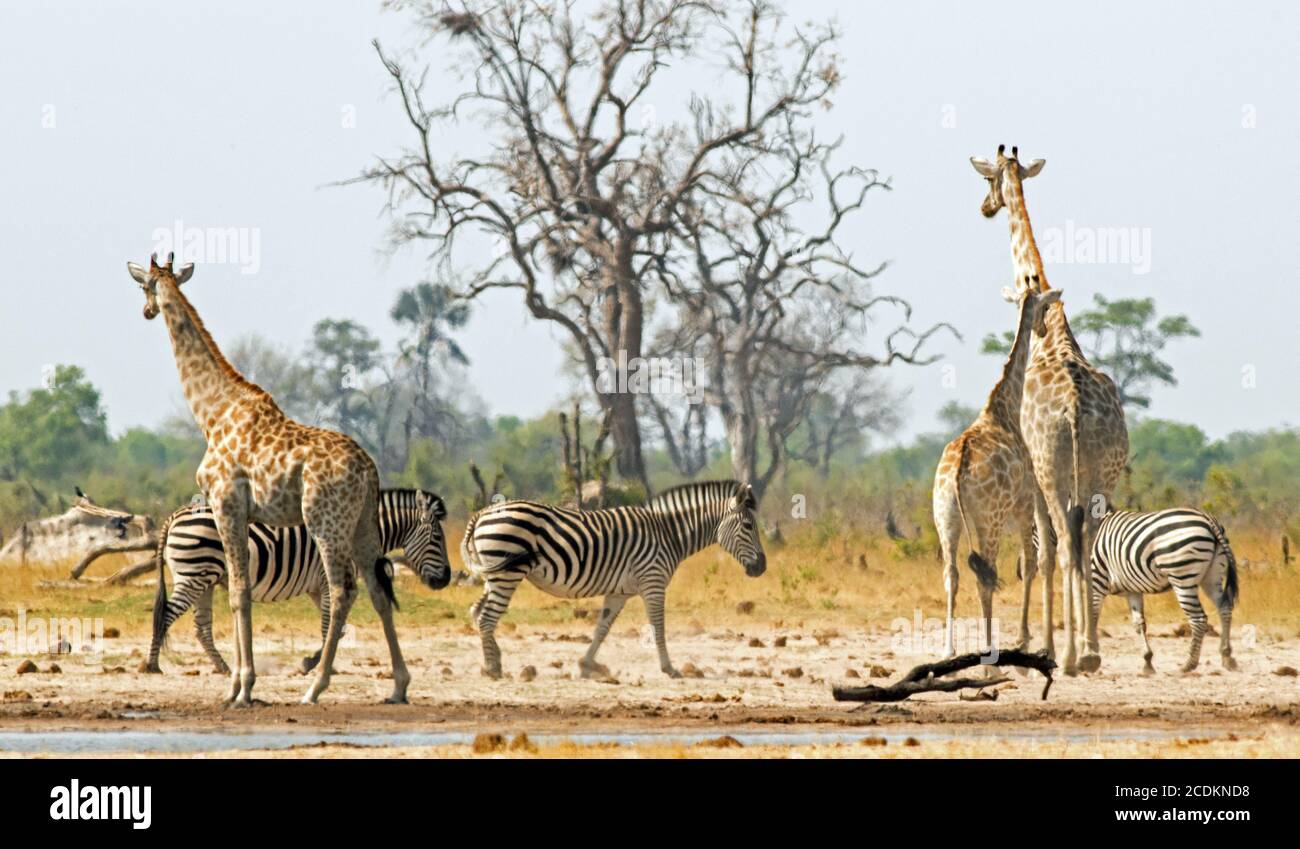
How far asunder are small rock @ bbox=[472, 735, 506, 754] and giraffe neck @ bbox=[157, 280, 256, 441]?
3908 mm

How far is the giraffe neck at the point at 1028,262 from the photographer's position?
14.5 metres

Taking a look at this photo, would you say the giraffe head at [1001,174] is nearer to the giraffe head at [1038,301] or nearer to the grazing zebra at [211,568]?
the giraffe head at [1038,301]

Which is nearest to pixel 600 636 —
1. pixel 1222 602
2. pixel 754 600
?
pixel 1222 602

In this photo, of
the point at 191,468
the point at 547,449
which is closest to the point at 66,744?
the point at 191,468

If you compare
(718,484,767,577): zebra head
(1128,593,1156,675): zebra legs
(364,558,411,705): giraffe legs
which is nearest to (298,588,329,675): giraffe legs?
(364,558,411,705): giraffe legs

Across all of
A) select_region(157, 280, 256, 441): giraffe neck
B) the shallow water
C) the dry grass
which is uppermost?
select_region(157, 280, 256, 441): giraffe neck

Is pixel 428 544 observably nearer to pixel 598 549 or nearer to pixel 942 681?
pixel 598 549

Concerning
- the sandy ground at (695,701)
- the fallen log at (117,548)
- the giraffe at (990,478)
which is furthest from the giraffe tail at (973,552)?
the fallen log at (117,548)

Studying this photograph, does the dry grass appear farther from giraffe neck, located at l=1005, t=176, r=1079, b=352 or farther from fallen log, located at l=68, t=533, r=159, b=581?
giraffe neck, located at l=1005, t=176, r=1079, b=352

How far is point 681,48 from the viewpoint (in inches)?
1400

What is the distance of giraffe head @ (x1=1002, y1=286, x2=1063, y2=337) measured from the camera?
46.9 feet

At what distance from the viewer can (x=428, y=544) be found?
588 inches

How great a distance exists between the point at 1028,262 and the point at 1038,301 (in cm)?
73

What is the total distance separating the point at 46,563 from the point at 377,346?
39.2 metres
